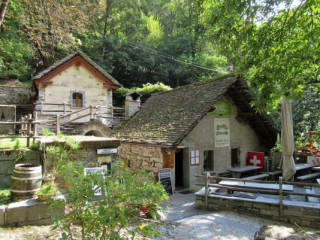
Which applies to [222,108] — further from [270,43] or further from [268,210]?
[268,210]

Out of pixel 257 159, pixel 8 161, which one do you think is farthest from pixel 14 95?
pixel 257 159

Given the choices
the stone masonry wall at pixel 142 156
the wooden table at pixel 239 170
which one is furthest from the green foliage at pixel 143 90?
the wooden table at pixel 239 170

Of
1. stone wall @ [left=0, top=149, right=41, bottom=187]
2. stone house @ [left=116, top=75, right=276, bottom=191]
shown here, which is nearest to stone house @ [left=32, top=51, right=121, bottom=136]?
stone house @ [left=116, top=75, right=276, bottom=191]

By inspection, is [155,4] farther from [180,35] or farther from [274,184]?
[274,184]

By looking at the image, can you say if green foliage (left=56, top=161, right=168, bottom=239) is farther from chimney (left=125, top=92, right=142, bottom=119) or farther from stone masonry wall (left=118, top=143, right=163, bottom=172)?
chimney (left=125, top=92, right=142, bottom=119)

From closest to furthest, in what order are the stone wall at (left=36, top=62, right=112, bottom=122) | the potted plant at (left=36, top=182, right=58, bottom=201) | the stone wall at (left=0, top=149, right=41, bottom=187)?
1. the potted plant at (left=36, top=182, right=58, bottom=201)
2. the stone wall at (left=0, top=149, right=41, bottom=187)
3. the stone wall at (left=36, top=62, right=112, bottom=122)

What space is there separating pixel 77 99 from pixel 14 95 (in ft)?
22.1

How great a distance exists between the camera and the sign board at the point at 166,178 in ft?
29.9

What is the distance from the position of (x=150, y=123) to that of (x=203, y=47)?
21.6 meters

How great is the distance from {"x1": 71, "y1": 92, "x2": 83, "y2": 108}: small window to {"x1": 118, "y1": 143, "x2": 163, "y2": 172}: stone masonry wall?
7285mm

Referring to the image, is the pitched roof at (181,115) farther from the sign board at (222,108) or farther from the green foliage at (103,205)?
the green foliage at (103,205)

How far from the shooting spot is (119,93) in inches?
947

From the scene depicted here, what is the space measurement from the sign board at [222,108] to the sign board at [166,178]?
11.7 ft

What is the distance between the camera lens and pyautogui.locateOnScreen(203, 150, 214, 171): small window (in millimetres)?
11055
